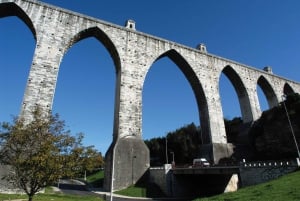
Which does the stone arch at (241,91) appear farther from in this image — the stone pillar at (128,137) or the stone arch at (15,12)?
the stone arch at (15,12)

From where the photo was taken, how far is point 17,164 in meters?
9.87

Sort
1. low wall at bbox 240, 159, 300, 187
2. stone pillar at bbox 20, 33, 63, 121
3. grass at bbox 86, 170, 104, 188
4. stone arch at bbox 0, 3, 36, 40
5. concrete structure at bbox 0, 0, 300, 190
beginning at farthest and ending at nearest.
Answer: grass at bbox 86, 170, 104, 188
stone arch at bbox 0, 3, 36, 40
concrete structure at bbox 0, 0, 300, 190
stone pillar at bbox 20, 33, 63, 121
low wall at bbox 240, 159, 300, 187

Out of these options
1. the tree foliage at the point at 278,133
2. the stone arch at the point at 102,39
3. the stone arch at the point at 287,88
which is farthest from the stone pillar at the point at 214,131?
the stone arch at the point at 287,88

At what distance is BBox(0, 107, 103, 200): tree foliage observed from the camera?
977 cm

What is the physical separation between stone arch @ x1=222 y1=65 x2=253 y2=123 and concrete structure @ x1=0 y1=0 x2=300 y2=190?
0.14 m

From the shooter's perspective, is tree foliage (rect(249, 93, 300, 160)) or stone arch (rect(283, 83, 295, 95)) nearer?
tree foliage (rect(249, 93, 300, 160))

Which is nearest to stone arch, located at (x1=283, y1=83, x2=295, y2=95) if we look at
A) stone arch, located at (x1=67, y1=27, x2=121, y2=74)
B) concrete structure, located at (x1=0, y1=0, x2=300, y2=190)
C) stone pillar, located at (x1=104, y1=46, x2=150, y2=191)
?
concrete structure, located at (x1=0, y1=0, x2=300, y2=190)

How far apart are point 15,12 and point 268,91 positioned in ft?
122

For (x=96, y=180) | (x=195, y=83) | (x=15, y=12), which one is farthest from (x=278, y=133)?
(x=96, y=180)

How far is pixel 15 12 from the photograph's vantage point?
22.8 meters

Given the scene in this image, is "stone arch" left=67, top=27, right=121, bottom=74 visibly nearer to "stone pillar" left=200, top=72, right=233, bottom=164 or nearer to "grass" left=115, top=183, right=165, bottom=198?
"stone pillar" left=200, top=72, right=233, bottom=164

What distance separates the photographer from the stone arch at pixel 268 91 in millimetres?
37031

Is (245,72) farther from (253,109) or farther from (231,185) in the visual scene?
(231,185)

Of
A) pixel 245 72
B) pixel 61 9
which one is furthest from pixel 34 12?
pixel 245 72
